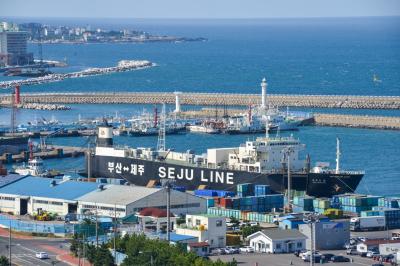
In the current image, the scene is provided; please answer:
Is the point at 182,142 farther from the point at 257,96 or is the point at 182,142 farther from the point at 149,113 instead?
the point at 257,96

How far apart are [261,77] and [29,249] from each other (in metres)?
51.1

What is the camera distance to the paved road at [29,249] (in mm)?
21609

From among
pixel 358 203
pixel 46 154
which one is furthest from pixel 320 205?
pixel 46 154

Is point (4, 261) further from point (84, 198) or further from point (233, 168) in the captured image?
point (233, 168)

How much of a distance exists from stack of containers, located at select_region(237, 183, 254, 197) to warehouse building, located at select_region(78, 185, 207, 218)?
296 centimetres

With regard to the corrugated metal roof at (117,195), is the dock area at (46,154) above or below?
above

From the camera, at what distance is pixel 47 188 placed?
27656mm

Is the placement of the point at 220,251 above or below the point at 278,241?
below

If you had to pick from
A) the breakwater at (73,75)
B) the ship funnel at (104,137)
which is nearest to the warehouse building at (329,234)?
the ship funnel at (104,137)

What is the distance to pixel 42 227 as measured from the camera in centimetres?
2494

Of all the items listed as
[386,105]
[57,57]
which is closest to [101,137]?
[386,105]

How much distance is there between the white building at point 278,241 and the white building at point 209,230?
23.0 inches

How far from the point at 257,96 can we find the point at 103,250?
34513mm

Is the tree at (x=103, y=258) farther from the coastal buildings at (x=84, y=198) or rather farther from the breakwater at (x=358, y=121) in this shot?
the breakwater at (x=358, y=121)
